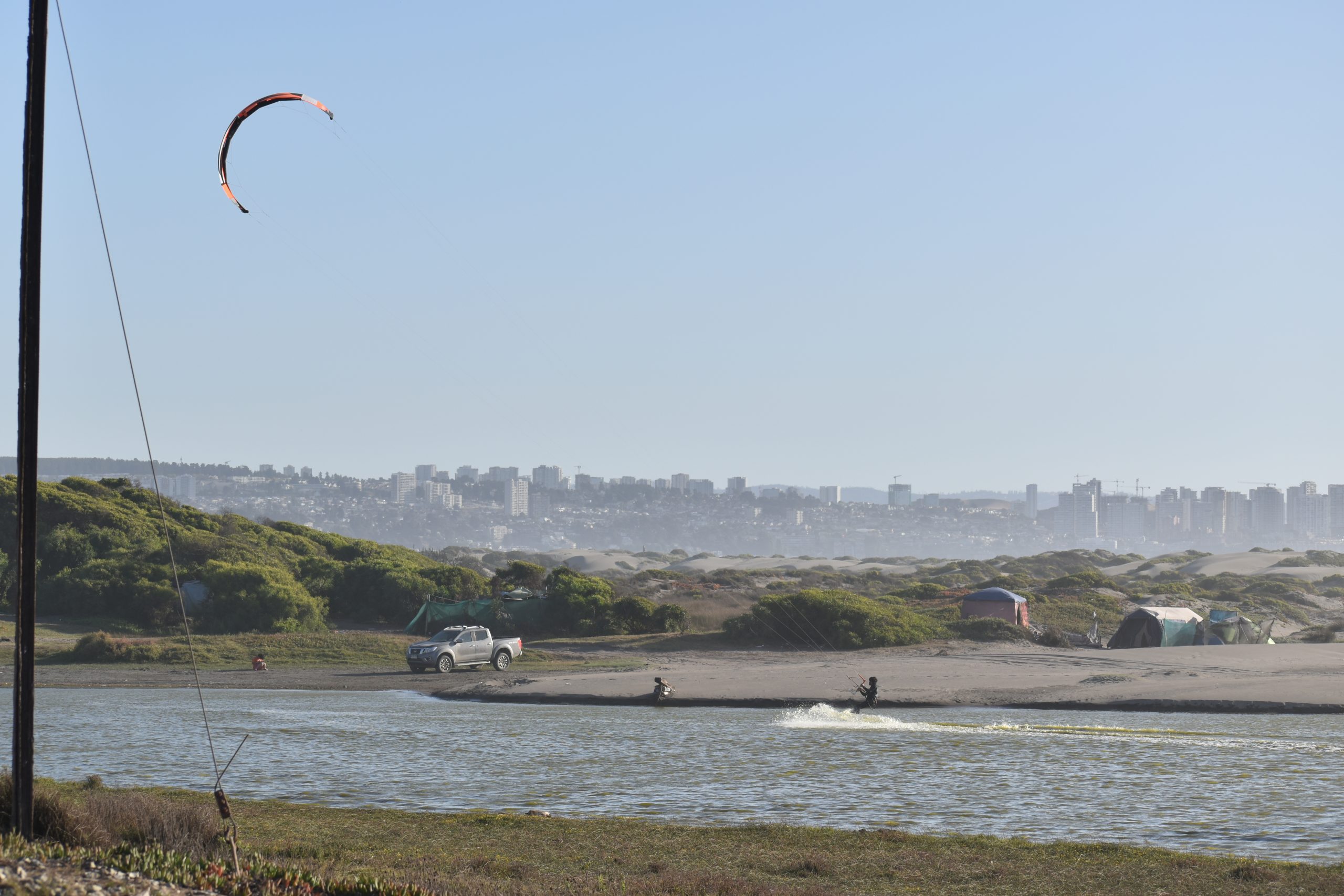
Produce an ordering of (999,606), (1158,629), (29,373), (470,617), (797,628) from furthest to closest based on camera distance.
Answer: (999,606), (470,617), (797,628), (1158,629), (29,373)

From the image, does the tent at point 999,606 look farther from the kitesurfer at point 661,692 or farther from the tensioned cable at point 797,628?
the kitesurfer at point 661,692

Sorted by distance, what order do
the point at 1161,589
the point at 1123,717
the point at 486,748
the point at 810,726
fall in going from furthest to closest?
the point at 1161,589 < the point at 1123,717 < the point at 810,726 < the point at 486,748

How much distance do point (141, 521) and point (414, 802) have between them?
189 feet

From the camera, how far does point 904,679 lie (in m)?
42.0

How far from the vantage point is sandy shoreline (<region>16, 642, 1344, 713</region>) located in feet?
122

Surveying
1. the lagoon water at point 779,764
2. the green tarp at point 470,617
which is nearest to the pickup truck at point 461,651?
the lagoon water at point 779,764

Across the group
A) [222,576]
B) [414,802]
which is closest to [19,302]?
[414,802]

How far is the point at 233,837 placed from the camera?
Answer: 11242 millimetres

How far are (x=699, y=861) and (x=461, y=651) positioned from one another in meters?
31.6

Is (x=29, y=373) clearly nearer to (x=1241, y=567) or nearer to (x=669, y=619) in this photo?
(x=669, y=619)

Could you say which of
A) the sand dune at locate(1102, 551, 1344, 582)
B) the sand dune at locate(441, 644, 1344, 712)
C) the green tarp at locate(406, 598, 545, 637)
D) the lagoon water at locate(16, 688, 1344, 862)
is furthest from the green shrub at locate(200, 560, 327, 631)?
the sand dune at locate(1102, 551, 1344, 582)

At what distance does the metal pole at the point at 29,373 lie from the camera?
11.8 m

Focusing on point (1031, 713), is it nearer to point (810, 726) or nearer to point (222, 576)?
point (810, 726)

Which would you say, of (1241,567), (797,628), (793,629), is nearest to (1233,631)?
(797,628)
